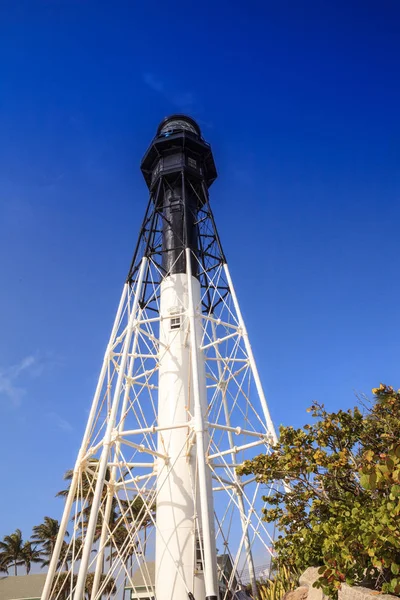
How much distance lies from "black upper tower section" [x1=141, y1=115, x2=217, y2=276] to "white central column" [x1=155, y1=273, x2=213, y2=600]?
1348 millimetres

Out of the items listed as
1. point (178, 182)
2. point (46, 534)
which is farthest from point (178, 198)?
point (46, 534)

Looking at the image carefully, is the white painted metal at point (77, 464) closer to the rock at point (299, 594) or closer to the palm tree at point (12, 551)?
the rock at point (299, 594)

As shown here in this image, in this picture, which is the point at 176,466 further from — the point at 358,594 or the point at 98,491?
the point at 358,594

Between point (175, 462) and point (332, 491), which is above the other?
point (175, 462)

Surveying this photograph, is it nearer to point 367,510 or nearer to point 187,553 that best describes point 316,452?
point 367,510

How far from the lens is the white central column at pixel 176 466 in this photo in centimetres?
1224

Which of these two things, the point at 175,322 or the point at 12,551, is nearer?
→ the point at 175,322

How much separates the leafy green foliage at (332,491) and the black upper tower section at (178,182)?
10.5 meters

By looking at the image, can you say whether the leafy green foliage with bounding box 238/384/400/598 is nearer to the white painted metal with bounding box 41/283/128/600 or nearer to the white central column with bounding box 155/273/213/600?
the white central column with bounding box 155/273/213/600

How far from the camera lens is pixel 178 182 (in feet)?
65.4

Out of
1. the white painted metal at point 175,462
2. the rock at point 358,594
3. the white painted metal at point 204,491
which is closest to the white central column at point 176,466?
the white painted metal at point 175,462

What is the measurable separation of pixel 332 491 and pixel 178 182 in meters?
15.2

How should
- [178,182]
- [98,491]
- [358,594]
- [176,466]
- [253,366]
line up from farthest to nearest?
[178,182] < [253,366] < [176,466] < [98,491] < [358,594]

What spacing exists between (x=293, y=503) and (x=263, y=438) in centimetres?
538
